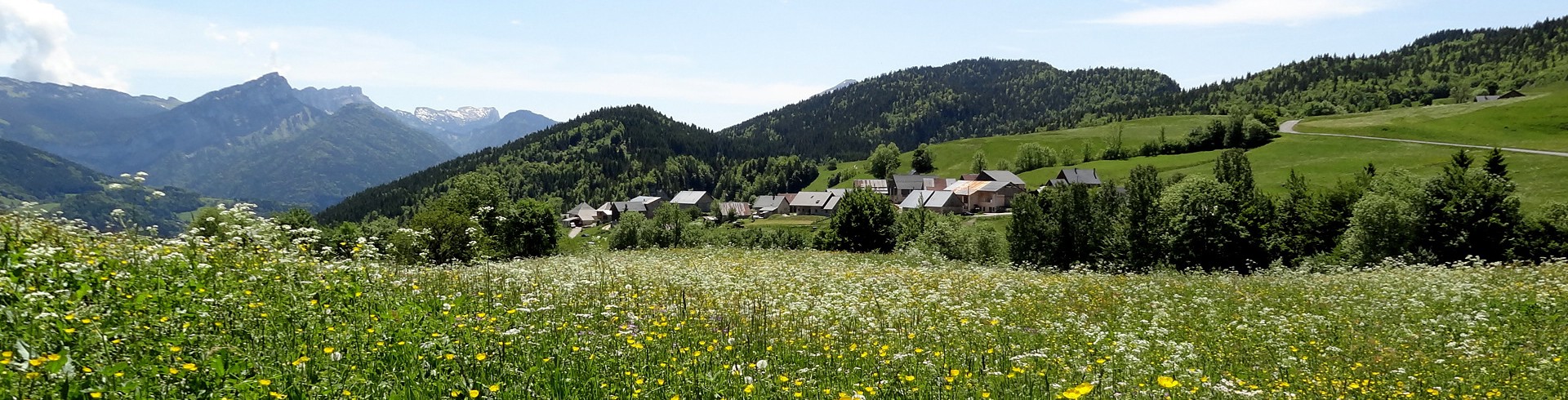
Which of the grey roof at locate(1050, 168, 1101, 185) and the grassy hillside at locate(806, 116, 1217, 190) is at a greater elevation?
the grassy hillside at locate(806, 116, 1217, 190)

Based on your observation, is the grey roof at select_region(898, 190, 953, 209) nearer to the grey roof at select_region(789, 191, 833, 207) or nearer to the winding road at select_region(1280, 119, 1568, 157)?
the grey roof at select_region(789, 191, 833, 207)

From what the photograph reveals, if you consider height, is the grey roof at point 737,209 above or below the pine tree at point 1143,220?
below

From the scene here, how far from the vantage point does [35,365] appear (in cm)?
377

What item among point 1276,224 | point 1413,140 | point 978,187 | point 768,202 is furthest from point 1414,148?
point 768,202

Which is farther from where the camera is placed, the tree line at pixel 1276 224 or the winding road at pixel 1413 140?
the winding road at pixel 1413 140

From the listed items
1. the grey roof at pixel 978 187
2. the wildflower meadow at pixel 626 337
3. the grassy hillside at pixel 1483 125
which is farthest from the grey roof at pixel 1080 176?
the wildflower meadow at pixel 626 337

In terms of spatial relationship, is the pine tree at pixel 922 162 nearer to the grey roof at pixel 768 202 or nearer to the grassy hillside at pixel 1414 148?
the grey roof at pixel 768 202

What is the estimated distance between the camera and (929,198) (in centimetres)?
14650

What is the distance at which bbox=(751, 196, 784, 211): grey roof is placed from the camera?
Answer: 184 meters

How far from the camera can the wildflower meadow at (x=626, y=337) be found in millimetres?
4695

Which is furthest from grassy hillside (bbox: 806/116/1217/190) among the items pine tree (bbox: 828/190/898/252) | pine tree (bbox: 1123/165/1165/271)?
pine tree (bbox: 828/190/898/252)

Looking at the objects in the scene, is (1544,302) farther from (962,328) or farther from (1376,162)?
(1376,162)

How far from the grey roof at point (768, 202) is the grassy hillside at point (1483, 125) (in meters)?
115

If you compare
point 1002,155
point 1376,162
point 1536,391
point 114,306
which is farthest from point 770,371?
point 1002,155
